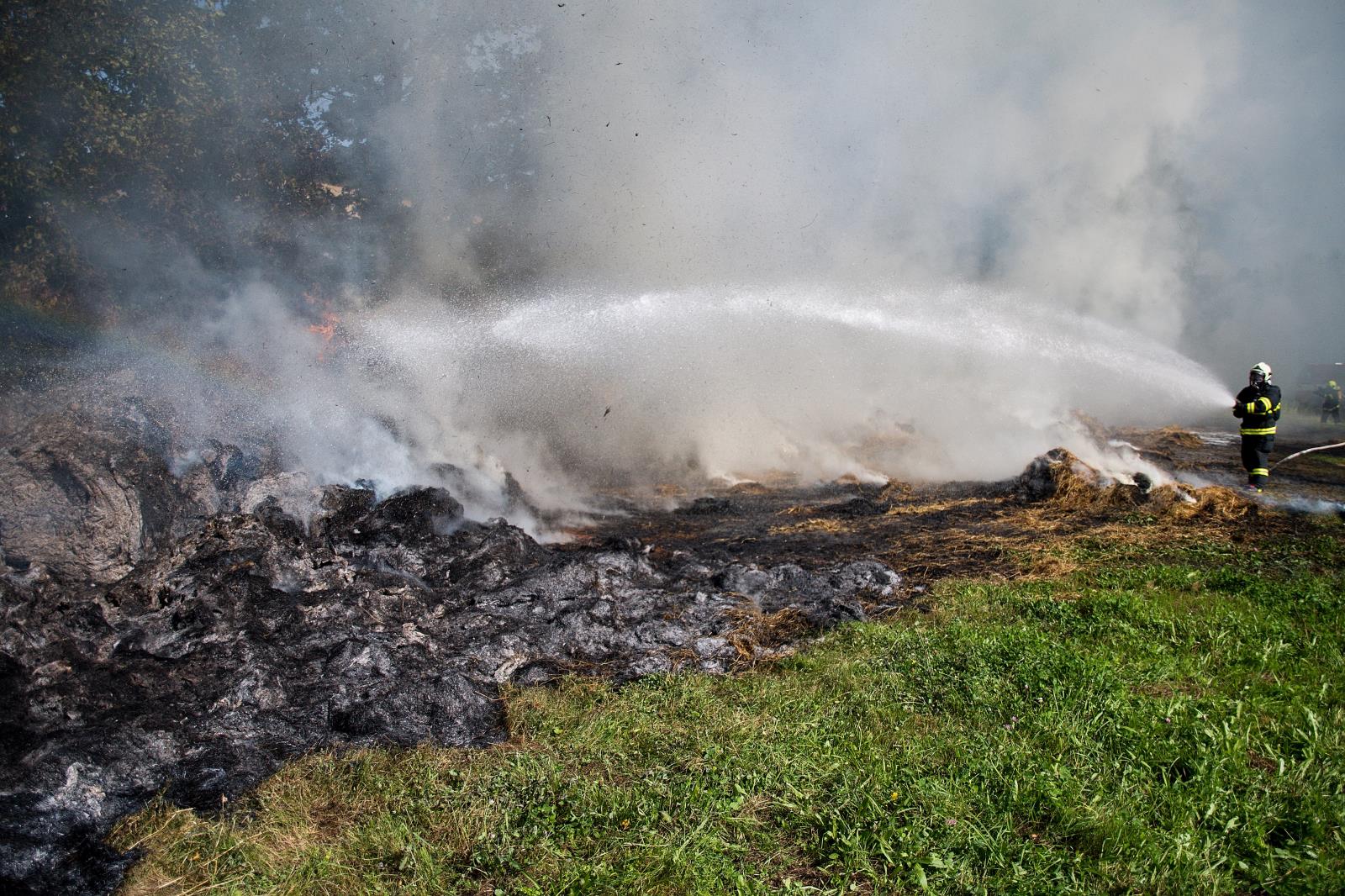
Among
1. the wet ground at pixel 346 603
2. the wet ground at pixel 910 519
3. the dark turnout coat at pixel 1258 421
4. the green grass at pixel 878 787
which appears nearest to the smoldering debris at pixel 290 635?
the wet ground at pixel 346 603

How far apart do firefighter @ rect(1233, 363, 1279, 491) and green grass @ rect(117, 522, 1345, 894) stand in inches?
253

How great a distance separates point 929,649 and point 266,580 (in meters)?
6.38

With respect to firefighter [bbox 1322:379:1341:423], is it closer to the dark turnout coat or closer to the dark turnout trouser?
the dark turnout coat

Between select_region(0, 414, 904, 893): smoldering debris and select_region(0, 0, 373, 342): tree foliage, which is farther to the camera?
select_region(0, 0, 373, 342): tree foliage

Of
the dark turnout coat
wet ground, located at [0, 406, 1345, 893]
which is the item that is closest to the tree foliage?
wet ground, located at [0, 406, 1345, 893]

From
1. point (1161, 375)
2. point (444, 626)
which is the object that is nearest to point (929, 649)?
point (444, 626)

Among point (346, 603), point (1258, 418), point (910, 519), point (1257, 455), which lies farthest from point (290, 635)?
point (1257, 455)

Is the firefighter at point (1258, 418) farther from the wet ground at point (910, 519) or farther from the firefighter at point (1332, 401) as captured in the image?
the firefighter at point (1332, 401)

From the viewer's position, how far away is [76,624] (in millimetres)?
6465

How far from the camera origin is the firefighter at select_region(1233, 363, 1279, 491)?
11227 mm

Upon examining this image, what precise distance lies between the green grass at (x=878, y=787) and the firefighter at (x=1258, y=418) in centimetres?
642

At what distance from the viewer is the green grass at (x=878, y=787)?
3.60 metres

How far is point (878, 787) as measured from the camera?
4.18 m

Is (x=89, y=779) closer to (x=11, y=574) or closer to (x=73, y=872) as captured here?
(x=73, y=872)
